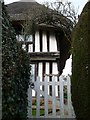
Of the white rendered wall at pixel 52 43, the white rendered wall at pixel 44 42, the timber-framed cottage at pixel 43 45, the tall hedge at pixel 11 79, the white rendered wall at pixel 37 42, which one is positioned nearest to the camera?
the tall hedge at pixel 11 79

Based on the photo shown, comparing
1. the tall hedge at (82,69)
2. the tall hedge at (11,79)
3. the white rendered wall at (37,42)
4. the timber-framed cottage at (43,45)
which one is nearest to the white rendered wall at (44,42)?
the timber-framed cottage at (43,45)

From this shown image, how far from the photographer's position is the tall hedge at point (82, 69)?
4512mm

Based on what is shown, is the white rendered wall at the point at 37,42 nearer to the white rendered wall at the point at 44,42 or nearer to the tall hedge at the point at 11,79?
the white rendered wall at the point at 44,42

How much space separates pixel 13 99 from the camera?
4.17 meters

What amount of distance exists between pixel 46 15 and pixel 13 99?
505 inches

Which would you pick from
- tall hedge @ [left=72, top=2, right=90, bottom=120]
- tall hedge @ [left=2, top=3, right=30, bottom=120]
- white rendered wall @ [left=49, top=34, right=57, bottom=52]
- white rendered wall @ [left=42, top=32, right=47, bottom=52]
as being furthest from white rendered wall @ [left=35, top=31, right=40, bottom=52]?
tall hedge @ [left=72, top=2, right=90, bottom=120]

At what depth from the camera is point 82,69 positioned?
4578 millimetres

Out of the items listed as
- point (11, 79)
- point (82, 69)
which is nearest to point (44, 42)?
point (82, 69)

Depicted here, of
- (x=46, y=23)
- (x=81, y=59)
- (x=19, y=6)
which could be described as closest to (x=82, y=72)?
(x=81, y=59)

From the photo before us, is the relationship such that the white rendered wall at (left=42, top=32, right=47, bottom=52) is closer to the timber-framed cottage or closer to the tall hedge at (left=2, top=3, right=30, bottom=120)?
the timber-framed cottage

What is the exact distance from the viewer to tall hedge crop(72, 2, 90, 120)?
4.51 meters

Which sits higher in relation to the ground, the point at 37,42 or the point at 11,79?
the point at 37,42

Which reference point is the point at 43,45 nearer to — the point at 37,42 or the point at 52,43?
the point at 37,42

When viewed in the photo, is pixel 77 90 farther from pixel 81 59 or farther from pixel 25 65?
pixel 25 65
